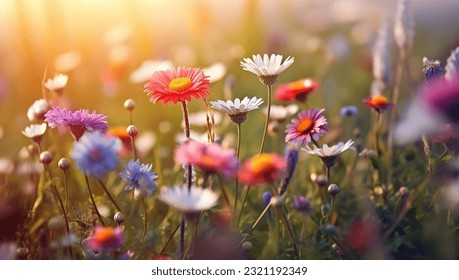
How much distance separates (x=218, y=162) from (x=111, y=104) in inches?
40.8

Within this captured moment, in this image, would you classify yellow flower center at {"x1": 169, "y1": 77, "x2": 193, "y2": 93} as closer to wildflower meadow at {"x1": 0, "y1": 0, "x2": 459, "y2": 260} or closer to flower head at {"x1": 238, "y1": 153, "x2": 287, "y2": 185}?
wildflower meadow at {"x1": 0, "y1": 0, "x2": 459, "y2": 260}

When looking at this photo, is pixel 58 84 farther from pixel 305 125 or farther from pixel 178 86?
pixel 305 125

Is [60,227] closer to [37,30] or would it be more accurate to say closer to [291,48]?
[37,30]

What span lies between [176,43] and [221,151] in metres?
1.44

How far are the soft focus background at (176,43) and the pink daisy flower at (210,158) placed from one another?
0.68 metres

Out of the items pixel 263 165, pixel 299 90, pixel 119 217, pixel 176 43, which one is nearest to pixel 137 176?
pixel 119 217

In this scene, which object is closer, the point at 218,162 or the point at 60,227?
the point at 218,162

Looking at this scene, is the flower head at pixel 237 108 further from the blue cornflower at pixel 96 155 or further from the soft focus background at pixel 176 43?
the soft focus background at pixel 176 43

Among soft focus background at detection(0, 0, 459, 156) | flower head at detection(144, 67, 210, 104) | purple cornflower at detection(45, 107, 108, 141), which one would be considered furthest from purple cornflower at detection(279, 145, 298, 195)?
soft focus background at detection(0, 0, 459, 156)

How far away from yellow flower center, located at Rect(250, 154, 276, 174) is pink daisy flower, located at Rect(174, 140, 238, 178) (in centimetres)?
3

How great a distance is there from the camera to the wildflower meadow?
2.66ft

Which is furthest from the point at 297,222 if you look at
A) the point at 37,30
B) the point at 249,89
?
the point at 37,30

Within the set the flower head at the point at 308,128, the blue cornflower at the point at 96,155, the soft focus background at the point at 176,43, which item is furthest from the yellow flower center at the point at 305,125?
the soft focus background at the point at 176,43
